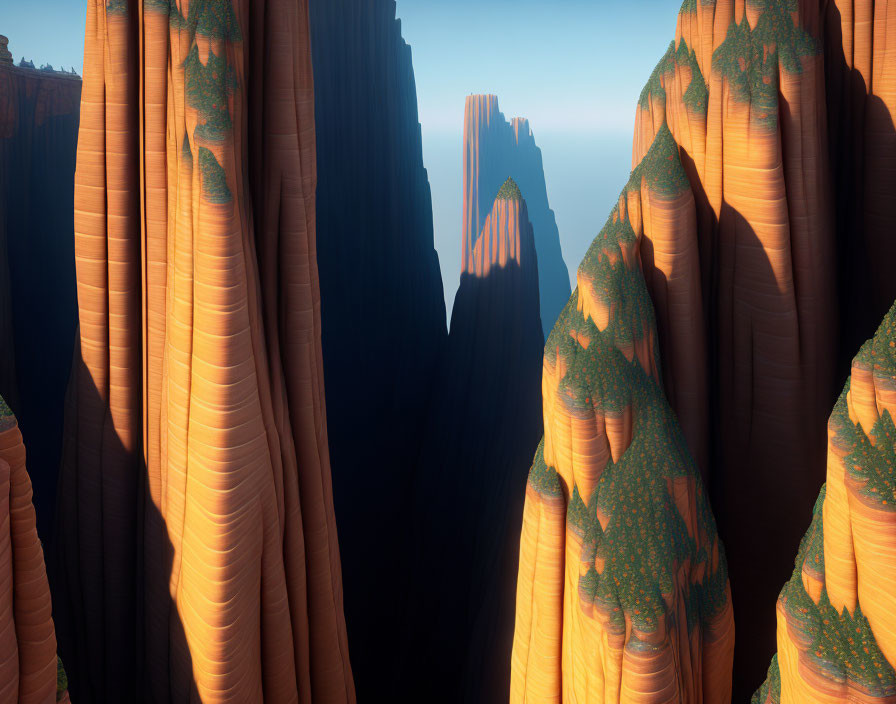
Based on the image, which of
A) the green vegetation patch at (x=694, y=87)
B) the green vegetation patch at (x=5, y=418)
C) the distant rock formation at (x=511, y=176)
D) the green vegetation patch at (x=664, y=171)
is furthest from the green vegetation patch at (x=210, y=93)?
the distant rock formation at (x=511, y=176)

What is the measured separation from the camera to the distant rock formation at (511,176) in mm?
17641

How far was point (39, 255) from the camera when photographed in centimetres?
893

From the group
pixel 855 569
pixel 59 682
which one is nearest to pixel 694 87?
pixel 855 569

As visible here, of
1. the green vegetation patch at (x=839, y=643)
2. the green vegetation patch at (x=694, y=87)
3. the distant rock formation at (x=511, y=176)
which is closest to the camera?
the green vegetation patch at (x=839, y=643)

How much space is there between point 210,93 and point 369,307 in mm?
6166

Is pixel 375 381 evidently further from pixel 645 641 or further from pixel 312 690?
pixel 645 641

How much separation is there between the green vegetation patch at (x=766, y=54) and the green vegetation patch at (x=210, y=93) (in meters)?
3.42

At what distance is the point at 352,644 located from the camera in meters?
9.18

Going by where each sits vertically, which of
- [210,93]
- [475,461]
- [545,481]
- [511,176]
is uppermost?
[511,176]

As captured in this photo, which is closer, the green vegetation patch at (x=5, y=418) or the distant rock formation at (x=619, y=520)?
the green vegetation patch at (x=5, y=418)

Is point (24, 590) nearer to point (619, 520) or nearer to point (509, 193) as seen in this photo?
point (619, 520)

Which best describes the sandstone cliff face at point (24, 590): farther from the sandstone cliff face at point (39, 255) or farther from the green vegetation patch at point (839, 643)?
the sandstone cliff face at point (39, 255)

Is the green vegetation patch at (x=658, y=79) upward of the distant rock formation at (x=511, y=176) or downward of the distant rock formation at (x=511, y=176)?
downward

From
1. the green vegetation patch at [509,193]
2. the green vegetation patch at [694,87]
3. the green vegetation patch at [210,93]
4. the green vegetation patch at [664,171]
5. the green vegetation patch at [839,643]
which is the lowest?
the green vegetation patch at [839,643]
